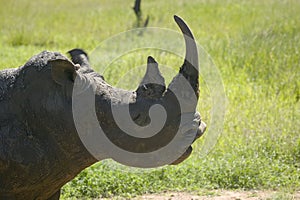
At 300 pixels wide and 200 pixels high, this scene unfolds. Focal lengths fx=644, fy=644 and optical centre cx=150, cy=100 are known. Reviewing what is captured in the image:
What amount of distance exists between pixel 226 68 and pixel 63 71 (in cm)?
646

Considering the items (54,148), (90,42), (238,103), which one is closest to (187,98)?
(54,148)

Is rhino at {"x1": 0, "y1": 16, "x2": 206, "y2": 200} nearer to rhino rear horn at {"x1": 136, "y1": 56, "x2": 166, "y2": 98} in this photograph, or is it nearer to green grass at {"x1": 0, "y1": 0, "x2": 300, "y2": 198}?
rhino rear horn at {"x1": 136, "y1": 56, "x2": 166, "y2": 98}

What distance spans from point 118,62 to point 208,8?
5511mm

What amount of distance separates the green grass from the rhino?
2123mm

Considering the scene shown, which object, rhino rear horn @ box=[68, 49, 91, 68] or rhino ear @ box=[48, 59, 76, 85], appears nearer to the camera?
rhino ear @ box=[48, 59, 76, 85]

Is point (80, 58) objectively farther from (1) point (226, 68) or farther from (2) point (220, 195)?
(1) point (226, 68)

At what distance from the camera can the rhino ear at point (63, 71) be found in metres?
3.55

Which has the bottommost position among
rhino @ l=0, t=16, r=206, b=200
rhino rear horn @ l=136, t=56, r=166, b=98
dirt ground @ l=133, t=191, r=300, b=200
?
dirt ground @ l=133, t=191, r=300, b=200

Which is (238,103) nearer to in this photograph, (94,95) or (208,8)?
(94,95)

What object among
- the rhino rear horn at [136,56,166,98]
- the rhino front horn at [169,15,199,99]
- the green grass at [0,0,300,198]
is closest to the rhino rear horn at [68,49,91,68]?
the rhino rear horn at [136,56,166,98]

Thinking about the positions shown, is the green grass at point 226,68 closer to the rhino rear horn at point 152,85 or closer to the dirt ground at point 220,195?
the dirt ground at point 220,195

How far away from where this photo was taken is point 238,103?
27.1 feet

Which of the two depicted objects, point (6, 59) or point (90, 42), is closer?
point (6, 59)

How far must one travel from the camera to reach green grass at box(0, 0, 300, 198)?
611 centimetres
